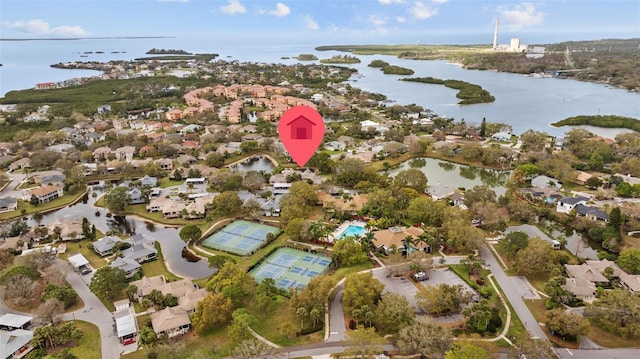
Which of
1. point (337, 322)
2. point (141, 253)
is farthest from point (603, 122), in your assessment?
point (141, 253)

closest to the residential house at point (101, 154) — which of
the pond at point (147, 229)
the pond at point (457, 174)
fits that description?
the pond at point (147, 229)

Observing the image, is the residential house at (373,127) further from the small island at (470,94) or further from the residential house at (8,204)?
the residential house at (8,204)

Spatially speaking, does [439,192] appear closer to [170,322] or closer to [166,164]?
[170,322]

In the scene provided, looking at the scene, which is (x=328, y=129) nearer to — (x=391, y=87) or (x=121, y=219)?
(x=121, y=219)

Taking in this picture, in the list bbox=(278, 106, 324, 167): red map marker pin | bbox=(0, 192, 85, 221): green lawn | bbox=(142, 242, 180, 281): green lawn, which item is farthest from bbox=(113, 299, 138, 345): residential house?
bbox=(0, 192, 85, 221): green lawn

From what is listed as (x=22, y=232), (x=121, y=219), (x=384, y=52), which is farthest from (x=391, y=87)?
(x=384, y=52)

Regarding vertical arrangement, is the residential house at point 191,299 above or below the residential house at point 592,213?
below
